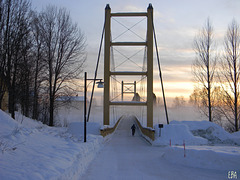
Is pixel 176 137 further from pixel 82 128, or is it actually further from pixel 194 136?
pixel 82 128

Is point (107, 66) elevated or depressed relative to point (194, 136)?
elevated

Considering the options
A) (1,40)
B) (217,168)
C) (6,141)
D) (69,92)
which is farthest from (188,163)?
(69,92)

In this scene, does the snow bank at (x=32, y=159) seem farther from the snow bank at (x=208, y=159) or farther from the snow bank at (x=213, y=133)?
the snow bank at (x=213, y=133)

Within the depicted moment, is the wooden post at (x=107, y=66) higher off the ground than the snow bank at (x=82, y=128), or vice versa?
the wooden post at (x=107, y=66)

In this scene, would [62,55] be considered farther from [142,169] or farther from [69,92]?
[142,169]

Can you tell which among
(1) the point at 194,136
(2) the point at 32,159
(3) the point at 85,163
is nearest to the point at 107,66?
(1) the point at 194,136

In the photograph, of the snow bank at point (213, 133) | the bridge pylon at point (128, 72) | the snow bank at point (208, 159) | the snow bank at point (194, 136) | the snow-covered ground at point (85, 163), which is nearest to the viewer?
the snow-covered ground at point (85, 163)

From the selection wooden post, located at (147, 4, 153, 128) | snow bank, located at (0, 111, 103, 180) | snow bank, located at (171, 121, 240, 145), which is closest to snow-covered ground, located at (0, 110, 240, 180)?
snow bank, located at (0, 111, 103, 180)

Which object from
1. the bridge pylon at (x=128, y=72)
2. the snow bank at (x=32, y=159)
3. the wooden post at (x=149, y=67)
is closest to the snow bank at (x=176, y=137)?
the snow bank at (x=32, y=159)

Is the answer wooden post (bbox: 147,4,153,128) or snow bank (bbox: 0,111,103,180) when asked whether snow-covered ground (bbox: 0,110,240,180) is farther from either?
wooden post (bbox: 147,4,153,128)

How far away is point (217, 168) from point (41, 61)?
21689 millimetres

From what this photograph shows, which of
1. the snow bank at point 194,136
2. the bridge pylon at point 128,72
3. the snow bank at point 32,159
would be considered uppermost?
the bridge pylon at point 128,72

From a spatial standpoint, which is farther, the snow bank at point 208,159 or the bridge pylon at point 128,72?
the bridge pylon at point 128,72

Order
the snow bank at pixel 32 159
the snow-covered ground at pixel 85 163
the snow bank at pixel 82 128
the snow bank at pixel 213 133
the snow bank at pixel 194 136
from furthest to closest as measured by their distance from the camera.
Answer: the snow bank at pixel 82 128
the snow bank at pixel 213 133
the snow bank at pixel 194 136
the snow-covered ground at pixel 85 163
the snow bank at pixel 32 159
